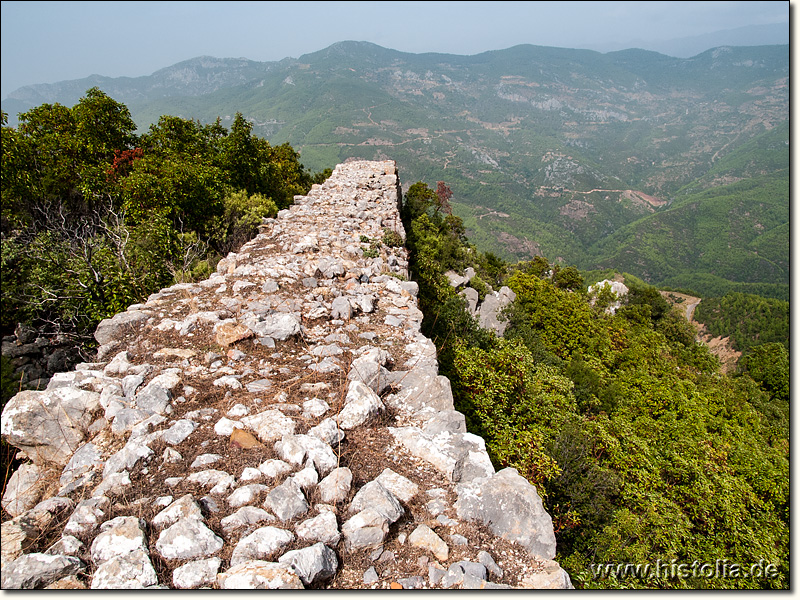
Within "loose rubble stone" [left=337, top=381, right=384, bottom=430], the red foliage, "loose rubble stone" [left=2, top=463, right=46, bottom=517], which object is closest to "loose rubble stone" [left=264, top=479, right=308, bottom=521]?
"loose rubble stone" [left=337, top=381, right=384, bottom=430]

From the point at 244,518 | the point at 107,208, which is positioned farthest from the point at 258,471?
the point at 107,208

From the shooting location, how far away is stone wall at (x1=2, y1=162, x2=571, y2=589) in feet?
7.30

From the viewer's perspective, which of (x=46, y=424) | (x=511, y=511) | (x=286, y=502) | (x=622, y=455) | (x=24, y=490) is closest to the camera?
(x=286, y=502)

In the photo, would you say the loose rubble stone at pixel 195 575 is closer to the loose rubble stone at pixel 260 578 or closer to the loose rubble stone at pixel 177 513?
→ the loose rubble stone at pixel 260 578

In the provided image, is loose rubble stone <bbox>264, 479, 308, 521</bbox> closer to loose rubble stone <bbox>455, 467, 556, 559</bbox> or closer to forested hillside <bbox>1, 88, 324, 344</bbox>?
loose rubble stone <bbox>455, 467, 556, 559</bbox>

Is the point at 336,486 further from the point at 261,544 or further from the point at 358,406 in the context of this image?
the point at 358,406

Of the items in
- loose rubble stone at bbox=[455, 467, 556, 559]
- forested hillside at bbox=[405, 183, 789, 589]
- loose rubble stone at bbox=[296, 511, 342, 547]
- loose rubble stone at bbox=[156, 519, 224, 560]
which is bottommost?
forested hillside at bbox=[405, 183, 789, 589]

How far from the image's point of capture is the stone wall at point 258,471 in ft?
→ 7.30

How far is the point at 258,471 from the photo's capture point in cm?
282

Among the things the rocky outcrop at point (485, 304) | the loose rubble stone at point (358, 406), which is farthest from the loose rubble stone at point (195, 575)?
the rocky outcrop at point (485, 304)

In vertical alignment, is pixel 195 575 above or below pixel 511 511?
above

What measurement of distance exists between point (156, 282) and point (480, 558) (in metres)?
8.65

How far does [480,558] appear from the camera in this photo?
2404 millimetres

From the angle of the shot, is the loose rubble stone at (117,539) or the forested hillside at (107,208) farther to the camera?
the forested hillside at (107,208)
